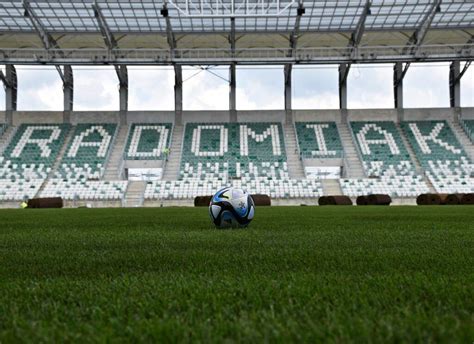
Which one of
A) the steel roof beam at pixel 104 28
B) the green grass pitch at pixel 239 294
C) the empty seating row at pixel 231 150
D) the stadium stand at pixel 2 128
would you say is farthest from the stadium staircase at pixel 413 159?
the stadium stand at pixel 2 128

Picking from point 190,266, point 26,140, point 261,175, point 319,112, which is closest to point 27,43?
point 26,140

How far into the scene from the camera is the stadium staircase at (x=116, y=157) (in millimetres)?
33969

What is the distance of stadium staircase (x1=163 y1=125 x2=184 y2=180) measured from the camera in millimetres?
34125

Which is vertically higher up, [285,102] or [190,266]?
[285,102]

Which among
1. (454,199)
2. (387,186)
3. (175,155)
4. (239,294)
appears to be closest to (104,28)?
(175,155)

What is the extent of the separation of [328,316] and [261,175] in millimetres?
30855

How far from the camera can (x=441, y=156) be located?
3481cm

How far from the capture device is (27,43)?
35.3 m

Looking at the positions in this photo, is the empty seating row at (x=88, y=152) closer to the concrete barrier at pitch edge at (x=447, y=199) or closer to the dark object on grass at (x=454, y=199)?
the concrete barrier at pitch edge at (x=447, y=199)

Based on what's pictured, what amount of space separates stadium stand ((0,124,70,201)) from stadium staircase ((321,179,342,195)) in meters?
17.1

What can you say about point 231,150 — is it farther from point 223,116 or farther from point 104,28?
point 104,28

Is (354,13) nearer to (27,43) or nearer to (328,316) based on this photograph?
(27,43)

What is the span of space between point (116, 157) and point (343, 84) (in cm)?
1730

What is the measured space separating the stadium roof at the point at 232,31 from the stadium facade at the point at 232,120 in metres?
0.10
